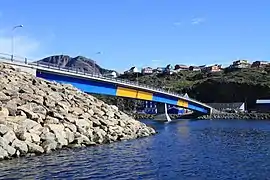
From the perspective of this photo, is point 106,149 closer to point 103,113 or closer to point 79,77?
point 103,113

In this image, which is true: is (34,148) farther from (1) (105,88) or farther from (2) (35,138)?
(1) (105,88)

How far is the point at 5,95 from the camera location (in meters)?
48.8

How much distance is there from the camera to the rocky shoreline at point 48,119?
41.9 metres

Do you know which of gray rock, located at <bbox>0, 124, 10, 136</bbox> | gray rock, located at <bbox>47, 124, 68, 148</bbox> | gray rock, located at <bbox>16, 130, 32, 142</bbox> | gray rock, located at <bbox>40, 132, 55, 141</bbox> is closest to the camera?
gray rock, located at <bbox>0, 124, 10, 136</bbox>

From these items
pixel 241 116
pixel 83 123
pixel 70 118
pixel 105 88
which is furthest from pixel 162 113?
pixel 70 118

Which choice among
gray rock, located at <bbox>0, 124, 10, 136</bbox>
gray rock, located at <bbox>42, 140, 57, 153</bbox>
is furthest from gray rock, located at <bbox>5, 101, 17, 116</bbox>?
gray rock, located at <bbox>42, 140, 57, 153</bbox>

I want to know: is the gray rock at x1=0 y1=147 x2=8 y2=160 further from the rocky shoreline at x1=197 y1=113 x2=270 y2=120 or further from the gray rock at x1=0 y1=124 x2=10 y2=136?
the rocky shoreline at x1=197 y1=113 x2=270 y2=120

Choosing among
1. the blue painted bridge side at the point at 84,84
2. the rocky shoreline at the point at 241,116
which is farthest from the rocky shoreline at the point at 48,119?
the rocky shoreline at the point at 241,116

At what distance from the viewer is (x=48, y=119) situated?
159 ft

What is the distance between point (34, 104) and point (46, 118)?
2540mm

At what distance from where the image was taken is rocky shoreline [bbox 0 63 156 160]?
41906mm

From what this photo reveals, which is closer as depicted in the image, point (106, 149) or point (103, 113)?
point (106, 149)

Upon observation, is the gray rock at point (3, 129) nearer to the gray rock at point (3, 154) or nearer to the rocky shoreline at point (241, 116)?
the gray rock at point (3, 154)

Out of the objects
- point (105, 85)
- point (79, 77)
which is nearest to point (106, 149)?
point (79, 77)
